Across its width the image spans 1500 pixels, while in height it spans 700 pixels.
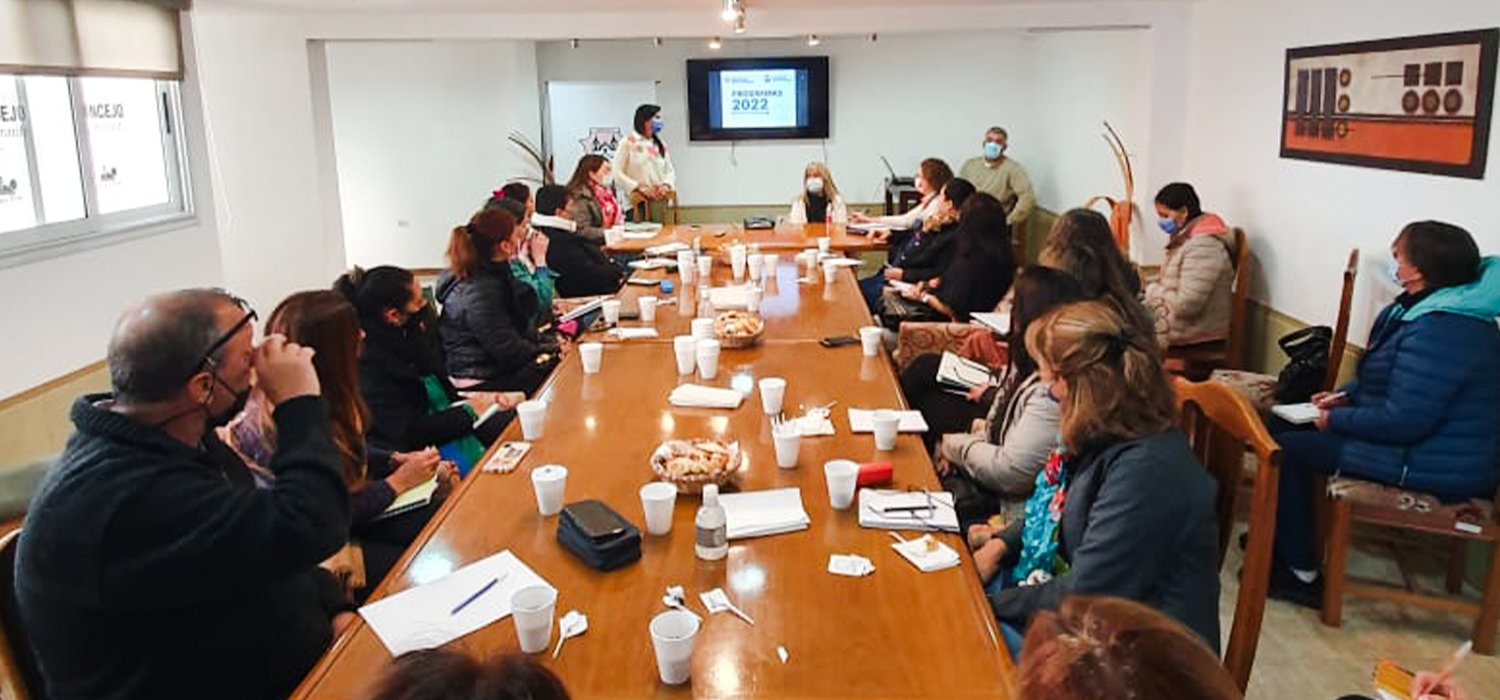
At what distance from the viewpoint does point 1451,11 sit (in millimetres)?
3455

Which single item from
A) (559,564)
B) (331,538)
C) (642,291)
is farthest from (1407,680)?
(642,291)

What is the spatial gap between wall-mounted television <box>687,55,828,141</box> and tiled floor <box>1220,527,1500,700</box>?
6944mm

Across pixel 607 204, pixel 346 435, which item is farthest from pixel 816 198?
pixel 346 435

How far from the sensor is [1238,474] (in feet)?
7.14

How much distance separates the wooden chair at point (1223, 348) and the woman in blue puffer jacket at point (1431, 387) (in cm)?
152

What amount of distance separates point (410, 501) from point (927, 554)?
1.42 meters

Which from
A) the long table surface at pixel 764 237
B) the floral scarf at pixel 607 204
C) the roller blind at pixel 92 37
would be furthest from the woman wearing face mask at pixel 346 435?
the floral scarf at pixel 607 204

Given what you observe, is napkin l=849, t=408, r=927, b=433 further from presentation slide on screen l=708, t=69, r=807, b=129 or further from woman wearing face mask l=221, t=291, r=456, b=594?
presentation slide on screen l=708, t=69, r=807, b=129

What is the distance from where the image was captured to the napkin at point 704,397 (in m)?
2.84

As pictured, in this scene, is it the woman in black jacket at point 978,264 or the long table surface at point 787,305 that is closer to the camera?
the long table surface at point 787,305

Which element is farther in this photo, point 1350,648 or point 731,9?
point 731,9

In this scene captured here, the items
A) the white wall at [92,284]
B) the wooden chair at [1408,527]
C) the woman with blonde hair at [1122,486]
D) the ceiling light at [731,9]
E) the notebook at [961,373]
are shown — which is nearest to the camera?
the woman with blonde hair at [1122,486]

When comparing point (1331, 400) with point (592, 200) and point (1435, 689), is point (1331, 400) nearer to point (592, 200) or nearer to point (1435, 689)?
point (1435, 689)

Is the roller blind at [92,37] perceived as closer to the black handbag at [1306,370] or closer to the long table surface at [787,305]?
the long table surface at [787,305]
